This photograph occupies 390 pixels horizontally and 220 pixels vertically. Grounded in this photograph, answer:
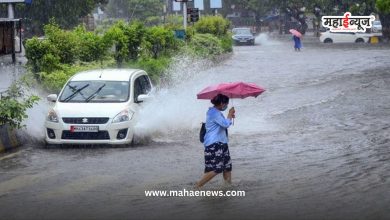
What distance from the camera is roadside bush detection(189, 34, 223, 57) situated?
136ft

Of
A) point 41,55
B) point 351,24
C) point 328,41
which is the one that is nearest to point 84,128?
point 41,55

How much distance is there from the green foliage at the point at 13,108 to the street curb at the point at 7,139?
0.15m

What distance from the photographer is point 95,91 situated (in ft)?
55.8

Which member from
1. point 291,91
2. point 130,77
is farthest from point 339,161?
point 291,91

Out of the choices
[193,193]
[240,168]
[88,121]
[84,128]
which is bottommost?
[240,168]

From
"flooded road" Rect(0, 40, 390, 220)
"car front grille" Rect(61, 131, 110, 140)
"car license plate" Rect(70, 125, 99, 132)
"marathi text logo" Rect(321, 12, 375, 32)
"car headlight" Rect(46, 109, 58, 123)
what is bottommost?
"flooded road" Rect(0, 40, 390, 220)

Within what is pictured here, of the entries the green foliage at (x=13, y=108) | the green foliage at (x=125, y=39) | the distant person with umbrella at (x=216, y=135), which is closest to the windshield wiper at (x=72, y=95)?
the green foliage at (x=13, y=108)

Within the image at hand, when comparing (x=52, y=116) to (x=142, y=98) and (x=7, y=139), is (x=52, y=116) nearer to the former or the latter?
(x=7, y=139)

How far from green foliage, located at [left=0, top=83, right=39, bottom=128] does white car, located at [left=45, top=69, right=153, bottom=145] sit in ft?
1.94

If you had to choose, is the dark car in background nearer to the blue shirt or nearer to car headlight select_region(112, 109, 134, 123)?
car headlight select_region(112, 109, 134, 123)

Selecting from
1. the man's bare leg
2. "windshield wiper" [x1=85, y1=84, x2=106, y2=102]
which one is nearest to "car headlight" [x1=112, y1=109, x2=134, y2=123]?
"windshield wiper" [x1=85, y1=84, x2=106, y2=102]

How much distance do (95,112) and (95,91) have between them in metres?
1.14

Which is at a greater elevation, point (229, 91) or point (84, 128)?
point (229, 91)

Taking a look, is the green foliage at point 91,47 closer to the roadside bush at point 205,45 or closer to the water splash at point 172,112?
the water splash at point 172,112
